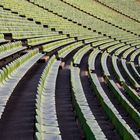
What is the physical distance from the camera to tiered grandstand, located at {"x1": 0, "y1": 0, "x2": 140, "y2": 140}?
5723 mm

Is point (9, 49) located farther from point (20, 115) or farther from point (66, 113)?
point (20, 115)

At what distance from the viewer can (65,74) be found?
10.8 m

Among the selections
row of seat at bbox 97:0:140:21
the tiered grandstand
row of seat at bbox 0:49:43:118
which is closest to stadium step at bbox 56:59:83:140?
the tiered grandstand

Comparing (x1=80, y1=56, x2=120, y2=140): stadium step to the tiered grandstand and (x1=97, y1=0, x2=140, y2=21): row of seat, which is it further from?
(x1=97, y1=0, x2=140, y2=21): row of seat

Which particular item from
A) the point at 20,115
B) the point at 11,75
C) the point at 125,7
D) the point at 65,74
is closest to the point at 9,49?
the point at 65,74

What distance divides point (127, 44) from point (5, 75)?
15.6m

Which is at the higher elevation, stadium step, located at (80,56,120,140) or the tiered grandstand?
the tiered grandstand

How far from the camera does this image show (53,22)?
59.7ft

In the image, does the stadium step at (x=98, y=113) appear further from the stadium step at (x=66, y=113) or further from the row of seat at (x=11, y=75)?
the row of seat at (x=11, y=75)

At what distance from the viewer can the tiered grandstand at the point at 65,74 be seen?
225 inches

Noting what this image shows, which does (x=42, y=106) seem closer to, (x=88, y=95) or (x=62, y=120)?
(x=62, y=120)

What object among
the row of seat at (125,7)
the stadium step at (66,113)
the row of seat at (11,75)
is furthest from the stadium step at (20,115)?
the row of seat at (125,7)

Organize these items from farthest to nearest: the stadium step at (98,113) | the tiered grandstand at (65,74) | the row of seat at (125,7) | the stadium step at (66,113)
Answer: the row of seat at (125,7) < the stadium step at (98,113) < the stadium step at (66,113) < the tiered grandstand at (65,74)

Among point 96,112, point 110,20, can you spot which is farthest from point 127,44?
point 96,112
